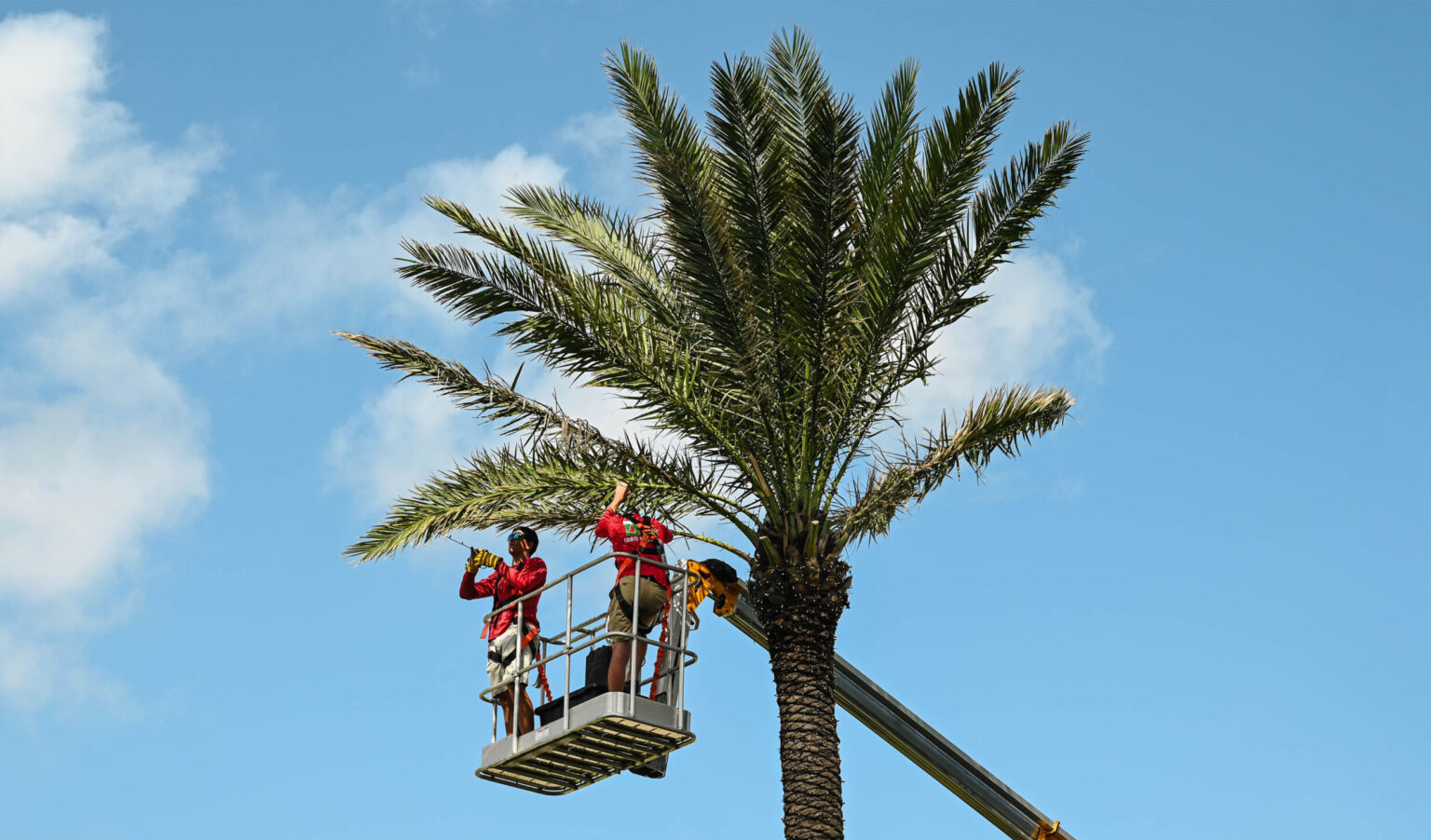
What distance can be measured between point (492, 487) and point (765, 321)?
2.85 metres

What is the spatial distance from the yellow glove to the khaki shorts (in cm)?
124

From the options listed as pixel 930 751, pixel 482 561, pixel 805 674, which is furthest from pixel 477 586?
pixel 930 751

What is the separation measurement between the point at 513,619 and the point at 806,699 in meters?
2.60

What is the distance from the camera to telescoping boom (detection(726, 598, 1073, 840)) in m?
16.9

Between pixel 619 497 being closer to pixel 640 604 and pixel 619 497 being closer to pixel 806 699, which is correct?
pixel 640 604

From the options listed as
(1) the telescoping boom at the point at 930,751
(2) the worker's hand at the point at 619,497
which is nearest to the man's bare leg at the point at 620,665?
(2) the worker's hand at the point at 619,497

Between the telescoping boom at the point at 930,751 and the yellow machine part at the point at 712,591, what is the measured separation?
42 cm

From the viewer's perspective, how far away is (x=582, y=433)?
48.6ft

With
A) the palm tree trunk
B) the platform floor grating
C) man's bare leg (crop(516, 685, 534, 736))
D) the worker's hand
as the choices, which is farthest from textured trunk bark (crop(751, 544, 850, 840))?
man's bare leg (crop(516, 685, 534, 736))

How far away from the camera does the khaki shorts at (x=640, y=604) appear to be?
12.7 meters

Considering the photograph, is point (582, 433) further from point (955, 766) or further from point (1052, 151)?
point (955, 766)

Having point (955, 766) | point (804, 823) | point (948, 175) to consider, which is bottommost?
point (804, 823)

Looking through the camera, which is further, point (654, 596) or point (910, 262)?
point (910, 262)

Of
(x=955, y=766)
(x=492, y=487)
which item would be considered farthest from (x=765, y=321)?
(x=955, y=766)
